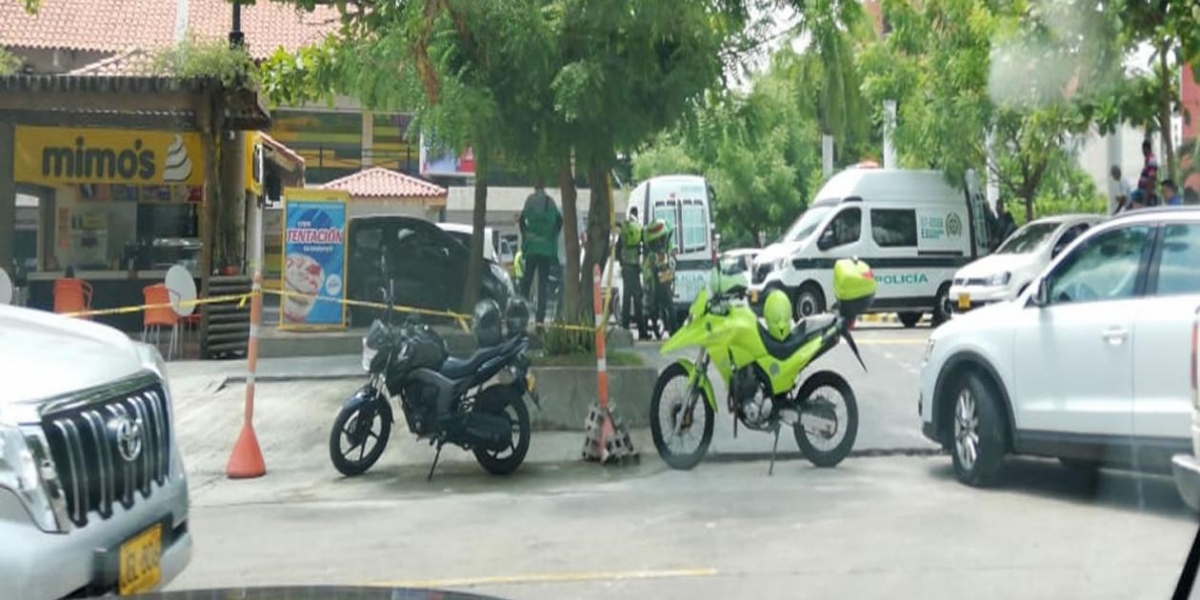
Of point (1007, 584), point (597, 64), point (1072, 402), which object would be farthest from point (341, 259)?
point (1007, 584)

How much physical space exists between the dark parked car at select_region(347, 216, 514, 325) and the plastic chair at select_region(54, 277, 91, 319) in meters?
3.29

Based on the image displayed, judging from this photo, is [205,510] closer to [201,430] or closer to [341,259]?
[201,430]

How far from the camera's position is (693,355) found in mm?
10633

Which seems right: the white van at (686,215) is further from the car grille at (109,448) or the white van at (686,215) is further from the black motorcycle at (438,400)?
the car grille at (109,448)

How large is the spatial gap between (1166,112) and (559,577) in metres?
13.7

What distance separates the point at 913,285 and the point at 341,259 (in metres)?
9.81

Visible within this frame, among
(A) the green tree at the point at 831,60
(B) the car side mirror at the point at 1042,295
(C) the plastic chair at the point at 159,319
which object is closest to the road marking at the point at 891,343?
(A) the green tree at the point at 831,60

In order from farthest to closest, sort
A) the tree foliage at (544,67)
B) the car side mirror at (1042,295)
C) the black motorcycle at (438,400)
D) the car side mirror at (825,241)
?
the car side mirror at (825,241) → the tree foliage at (544,67) → the black motorcycle at (438,400) → the car side mirror at (1042,295)

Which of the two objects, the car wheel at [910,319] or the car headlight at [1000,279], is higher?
the car headlight at [1000,279]

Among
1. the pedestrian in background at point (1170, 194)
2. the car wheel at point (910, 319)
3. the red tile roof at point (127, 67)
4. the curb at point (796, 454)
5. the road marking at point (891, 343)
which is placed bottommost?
the curb at point (796, 454)

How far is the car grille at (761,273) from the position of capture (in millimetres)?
22219

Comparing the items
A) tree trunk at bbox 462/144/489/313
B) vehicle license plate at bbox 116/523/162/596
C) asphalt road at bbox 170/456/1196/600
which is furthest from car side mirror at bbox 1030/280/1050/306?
tree trunk at bbox 462/144/489/313

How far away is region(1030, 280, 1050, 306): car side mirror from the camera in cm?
879

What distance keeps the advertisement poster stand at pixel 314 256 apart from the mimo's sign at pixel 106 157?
9.57 ft
